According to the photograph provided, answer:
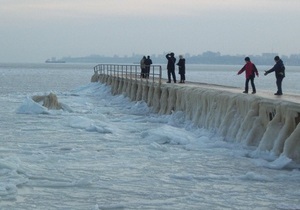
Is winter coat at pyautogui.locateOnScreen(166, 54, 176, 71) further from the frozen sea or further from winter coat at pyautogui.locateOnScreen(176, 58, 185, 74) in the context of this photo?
the frozen sea

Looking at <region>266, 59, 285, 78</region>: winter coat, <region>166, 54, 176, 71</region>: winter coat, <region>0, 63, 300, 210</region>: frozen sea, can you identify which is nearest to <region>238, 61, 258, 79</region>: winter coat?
<region>266, 59, 285, 78</region>: winter coat

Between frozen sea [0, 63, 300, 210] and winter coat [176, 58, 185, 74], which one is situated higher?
winter coat [176, 58, 185, 74]

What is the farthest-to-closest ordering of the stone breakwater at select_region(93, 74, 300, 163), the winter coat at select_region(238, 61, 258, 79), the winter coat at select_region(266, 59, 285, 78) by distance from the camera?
the winter coat at select_region(238, 61, 258, 79)
the winter coat at select_region(266, 59, 285, 78)
the stone breakwater at select_region(93, 74, 300, 163)

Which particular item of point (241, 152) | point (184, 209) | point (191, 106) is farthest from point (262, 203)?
point (191, 106)

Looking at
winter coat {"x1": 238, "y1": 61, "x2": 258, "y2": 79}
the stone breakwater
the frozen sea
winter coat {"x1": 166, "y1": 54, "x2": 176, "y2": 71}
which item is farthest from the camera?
winter coat {"x1": 166, "y1": 54, "x2": 176, "y2": 71}

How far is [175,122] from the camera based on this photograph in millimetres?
23156

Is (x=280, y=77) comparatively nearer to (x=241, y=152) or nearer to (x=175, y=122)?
(x=241, y=152)

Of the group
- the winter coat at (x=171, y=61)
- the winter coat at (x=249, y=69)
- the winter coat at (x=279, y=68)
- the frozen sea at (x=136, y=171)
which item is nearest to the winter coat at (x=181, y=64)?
the winter coat at (x=171, y=61)

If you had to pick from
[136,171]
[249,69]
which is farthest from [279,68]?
[136,171]

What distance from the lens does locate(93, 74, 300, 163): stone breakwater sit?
14258 millimetres

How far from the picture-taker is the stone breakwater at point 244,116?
14.3 metres

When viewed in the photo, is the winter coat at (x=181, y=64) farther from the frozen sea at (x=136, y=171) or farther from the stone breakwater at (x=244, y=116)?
the frozen sea at (x=136, y=171)

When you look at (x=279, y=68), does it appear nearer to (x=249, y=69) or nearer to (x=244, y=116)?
(x=249, y=69)

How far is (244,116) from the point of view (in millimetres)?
17125
